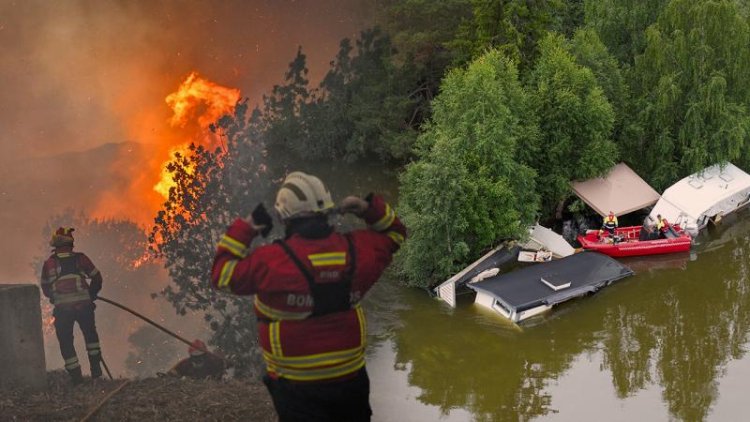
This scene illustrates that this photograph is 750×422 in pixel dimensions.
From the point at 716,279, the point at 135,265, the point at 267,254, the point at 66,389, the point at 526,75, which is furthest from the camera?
the point at 526,75

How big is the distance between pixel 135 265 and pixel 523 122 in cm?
1312

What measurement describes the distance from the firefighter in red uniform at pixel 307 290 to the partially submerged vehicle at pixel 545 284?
15636 millimetres

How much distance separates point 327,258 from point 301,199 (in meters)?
0.49

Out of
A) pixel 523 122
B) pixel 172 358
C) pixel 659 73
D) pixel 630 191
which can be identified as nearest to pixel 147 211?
pixel 172 358

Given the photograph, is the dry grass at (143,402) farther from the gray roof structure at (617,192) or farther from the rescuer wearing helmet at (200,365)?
the gray roof structure at (617,192)

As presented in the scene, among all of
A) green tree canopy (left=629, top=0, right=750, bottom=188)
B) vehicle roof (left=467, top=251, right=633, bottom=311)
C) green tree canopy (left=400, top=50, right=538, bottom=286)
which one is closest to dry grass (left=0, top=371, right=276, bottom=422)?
vehicle roof (left=467, top=251, right=633, bottom=311)

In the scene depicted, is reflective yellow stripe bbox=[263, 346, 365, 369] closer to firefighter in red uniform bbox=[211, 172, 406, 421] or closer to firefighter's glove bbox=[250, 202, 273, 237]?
firefighter in red uniform bbox=[211, 172, 406, 421]

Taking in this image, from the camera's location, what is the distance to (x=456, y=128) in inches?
994

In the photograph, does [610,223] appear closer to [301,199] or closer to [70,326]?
[70,326]

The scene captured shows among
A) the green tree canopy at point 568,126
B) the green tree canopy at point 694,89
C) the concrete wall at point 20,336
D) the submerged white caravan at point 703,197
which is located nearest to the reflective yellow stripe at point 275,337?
the concrete wall at point 20,336

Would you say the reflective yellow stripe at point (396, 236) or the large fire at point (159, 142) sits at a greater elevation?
the large fire at point (159, 142)

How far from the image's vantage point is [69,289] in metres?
14.8

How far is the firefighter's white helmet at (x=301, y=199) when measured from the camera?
613cm

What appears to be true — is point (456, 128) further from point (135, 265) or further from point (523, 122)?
point (135, 265)
